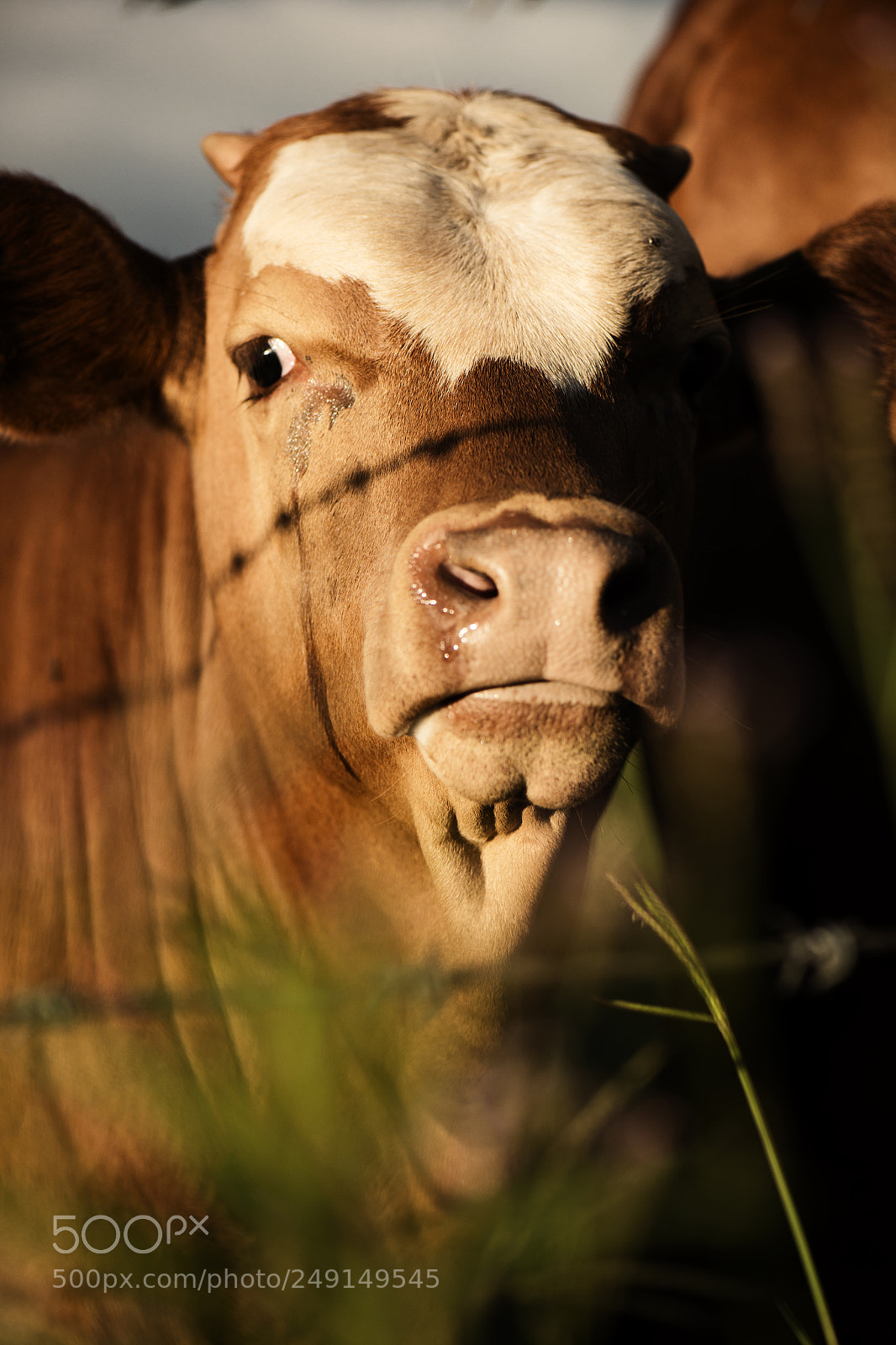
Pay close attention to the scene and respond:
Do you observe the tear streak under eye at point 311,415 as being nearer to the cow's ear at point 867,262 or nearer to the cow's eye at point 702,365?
the cow's eye at point 702,365

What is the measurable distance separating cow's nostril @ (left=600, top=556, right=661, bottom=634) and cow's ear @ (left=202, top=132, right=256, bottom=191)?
1539 mm

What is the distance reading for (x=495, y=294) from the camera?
2070 millimetres

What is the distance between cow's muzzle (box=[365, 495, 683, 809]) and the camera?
1.69 m

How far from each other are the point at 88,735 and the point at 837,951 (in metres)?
1.76

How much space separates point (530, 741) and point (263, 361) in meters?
0.99

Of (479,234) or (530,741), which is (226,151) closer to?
(479,234)

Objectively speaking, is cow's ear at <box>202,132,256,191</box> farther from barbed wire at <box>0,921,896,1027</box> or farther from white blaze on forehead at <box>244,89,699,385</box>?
barbed wire at <box>0,921,896,1027</box>

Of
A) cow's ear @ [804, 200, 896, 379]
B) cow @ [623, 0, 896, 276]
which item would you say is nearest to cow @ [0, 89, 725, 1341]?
cow's ear @ [804, 200, 896, 379]

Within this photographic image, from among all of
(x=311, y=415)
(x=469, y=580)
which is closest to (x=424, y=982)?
(x=469, y=580)

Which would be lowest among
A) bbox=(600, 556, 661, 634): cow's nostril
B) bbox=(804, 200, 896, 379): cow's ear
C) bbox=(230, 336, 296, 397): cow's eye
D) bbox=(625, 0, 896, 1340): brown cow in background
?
bbox=(625, 0, 896, 1340): brown cow in background

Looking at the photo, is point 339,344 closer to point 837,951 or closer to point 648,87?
point 837,951

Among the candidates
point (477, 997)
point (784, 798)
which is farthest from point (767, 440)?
point (477, 997)

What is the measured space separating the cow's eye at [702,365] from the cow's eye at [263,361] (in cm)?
85

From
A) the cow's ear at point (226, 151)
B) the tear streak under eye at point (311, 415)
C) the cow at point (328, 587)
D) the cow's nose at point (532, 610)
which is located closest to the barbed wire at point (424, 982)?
the cow at point (328, 587)
